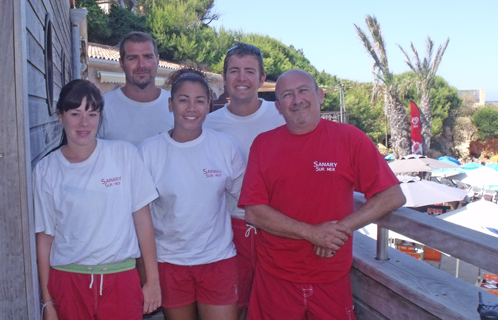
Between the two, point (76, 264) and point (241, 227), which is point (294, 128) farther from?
point (76, 264)

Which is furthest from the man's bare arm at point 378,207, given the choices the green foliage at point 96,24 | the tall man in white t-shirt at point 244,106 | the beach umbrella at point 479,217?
the green foliage at point 96,24

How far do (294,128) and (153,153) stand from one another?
76 cm

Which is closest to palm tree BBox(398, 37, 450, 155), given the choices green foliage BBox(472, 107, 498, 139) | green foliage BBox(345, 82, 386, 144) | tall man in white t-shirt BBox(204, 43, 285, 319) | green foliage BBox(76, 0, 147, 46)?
green foliage BBox(345, 82, 386, 144)

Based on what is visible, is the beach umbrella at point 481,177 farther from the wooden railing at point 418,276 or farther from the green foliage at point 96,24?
the green foliage at point 96,24

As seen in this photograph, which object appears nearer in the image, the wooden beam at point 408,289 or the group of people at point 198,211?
the wooden beam at point 408,289

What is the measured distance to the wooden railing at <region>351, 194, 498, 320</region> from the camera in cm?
155

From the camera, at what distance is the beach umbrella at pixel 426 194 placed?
1011 centimetres

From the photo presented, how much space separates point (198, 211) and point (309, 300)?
71 cm

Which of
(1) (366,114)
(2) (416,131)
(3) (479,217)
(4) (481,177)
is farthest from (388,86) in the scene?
(3) (479,217)

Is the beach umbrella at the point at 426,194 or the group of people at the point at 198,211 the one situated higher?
the group of people at the point at 198,211

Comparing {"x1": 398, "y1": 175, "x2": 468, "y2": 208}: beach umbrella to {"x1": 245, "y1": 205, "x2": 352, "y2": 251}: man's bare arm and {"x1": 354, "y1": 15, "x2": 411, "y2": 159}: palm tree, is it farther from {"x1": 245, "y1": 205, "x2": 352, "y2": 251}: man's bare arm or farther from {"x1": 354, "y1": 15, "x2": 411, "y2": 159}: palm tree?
{"x1": 354, "y1": 15, "x2": 411, "y2": 159}: palm tree

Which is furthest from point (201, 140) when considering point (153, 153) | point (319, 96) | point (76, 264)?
point (76, 264)

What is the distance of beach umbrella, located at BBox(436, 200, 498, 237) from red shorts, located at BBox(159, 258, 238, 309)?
7949 millimetres

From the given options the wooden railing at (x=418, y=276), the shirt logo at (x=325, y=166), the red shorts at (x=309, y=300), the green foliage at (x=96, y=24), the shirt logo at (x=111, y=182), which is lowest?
the red shorts at (x=309, y=300)
